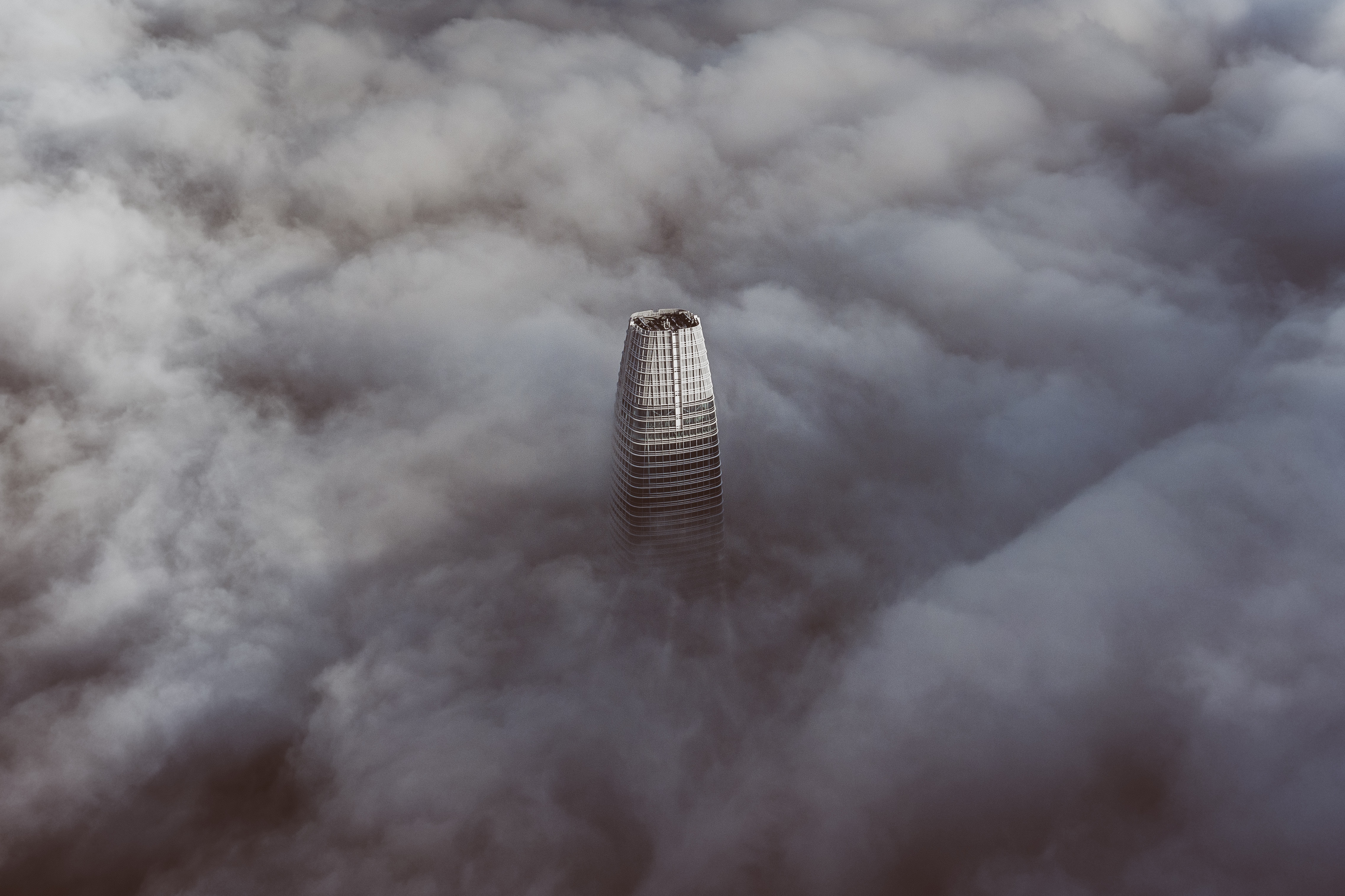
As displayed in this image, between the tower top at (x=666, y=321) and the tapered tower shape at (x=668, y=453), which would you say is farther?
the tapered tower shape at (x=668, y=453)

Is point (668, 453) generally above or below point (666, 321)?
below

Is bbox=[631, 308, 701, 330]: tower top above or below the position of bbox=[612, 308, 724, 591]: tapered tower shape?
above

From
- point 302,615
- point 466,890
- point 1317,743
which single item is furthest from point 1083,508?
point 302,615

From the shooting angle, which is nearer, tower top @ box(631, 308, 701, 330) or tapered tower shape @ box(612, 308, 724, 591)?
tower top @ box(631, 308, 701, 330)

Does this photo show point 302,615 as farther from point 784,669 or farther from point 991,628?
point 991,628
